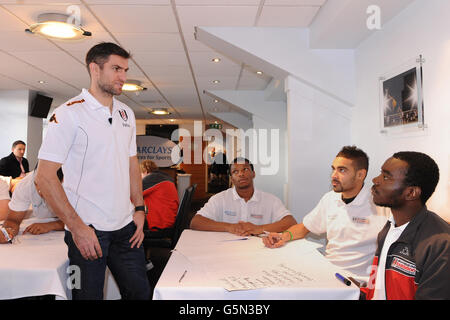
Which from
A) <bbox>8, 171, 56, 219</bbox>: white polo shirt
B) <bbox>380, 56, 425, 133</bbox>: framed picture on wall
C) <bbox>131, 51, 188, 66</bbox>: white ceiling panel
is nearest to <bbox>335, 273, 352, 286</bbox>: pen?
<bbox>380, 56, 425, 133</bbox>: framed picture on wall

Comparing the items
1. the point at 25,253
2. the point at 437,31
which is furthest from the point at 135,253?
the point at 437,31

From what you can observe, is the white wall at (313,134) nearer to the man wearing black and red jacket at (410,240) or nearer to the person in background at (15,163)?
the man wearing black and red jacket at (410,240)

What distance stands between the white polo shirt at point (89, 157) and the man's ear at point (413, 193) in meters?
1.27

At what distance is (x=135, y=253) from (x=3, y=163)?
549cm

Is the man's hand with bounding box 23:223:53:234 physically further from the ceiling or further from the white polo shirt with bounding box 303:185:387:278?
the ceiling

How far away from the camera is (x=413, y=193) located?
146 cm

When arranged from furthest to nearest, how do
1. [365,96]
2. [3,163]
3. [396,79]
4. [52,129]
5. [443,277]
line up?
[3,163], [365,96], [396,79], [52,129], [443,277]

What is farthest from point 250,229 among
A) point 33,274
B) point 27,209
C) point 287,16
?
point 287,16

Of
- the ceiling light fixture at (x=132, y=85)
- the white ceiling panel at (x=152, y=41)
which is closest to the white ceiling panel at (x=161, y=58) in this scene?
the white ceiling panel at (x=152, y=41)

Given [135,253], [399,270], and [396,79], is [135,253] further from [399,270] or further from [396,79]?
[396,79]

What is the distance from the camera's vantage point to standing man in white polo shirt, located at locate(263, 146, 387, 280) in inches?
77.4

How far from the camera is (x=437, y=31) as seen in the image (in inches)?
89.1

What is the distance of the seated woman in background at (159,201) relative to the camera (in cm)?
351

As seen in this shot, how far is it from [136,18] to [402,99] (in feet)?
8.18
